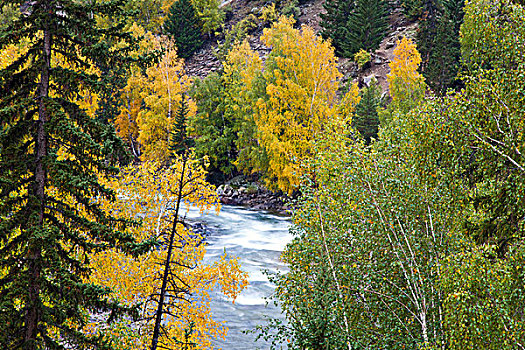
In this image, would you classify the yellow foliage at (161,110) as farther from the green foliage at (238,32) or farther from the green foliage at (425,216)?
the green foliage at (425,216)

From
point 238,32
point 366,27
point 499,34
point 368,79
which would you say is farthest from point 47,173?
point 238,32

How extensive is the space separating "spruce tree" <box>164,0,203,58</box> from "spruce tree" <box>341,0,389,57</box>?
3115 centimetres

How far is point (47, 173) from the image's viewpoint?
854cm

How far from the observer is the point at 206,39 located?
7256 cm

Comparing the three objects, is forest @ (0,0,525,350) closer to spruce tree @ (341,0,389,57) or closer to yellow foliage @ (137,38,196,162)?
yellow foliage @ (137,38,196,162)

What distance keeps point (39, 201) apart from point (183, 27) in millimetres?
65030

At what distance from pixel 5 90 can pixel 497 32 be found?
9.67m

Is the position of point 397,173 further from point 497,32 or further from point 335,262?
point 497,32

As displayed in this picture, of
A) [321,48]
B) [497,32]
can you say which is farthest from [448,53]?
[497,32]

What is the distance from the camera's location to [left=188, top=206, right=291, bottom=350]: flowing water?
15992mm

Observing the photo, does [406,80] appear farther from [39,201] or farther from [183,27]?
[183,27]

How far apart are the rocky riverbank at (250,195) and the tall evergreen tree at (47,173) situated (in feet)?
77.8

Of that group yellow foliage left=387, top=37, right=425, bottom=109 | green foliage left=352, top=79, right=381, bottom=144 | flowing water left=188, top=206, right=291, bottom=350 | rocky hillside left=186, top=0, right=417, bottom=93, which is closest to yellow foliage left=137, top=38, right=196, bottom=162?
flowing water left=188, top=206, right=291, bottom=350

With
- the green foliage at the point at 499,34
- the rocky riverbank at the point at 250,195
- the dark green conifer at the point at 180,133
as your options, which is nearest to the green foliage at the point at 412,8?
the rocky riverbank at the point at 250,195
